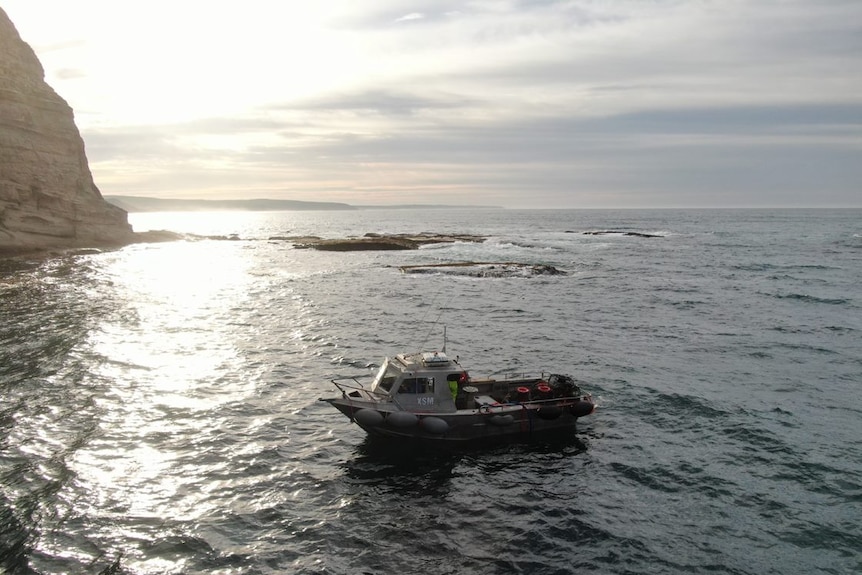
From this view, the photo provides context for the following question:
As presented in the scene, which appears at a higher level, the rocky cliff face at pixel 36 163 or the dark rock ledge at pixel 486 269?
the rocky cliff face at pixel 36 163

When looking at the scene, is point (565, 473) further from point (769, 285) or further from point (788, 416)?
point (769, 285)

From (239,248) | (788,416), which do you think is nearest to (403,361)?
(788,416)

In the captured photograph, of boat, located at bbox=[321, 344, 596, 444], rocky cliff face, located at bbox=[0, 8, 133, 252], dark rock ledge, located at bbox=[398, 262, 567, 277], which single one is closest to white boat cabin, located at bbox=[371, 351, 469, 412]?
boat, located at bbox=[321, 344, 596, 444]

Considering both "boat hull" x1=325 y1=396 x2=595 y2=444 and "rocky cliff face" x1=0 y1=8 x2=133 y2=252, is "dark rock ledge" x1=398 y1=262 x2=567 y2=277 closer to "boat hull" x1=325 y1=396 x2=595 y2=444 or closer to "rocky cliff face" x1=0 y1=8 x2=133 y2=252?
"boat hull" x1=325 y1=396 x2=595 y2=444

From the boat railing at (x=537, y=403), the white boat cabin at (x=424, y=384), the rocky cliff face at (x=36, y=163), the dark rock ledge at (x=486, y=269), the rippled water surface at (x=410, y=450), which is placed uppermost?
the rocky cliff face at (x=36, y=163)

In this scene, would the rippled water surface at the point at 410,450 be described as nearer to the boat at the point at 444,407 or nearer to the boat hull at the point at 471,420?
the boat hull at the point at 471,420

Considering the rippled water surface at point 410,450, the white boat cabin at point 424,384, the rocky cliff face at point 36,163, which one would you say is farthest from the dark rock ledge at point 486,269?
the rocky cliff face at point 36,163

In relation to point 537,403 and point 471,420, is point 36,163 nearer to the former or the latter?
point 471,420
